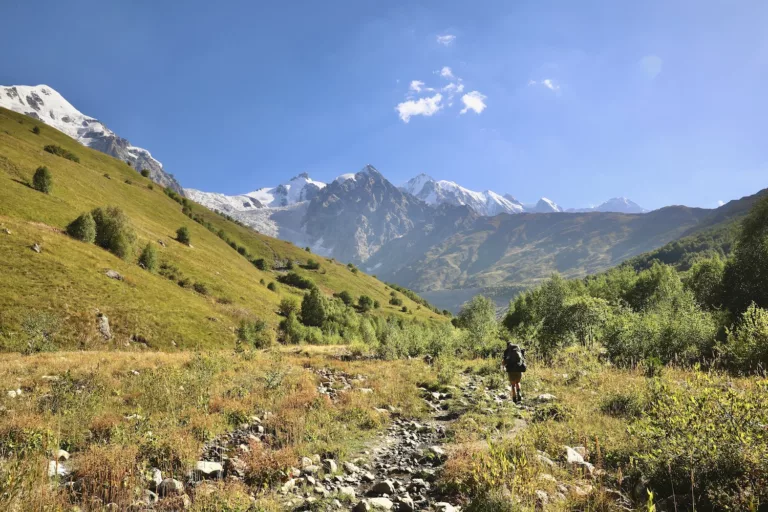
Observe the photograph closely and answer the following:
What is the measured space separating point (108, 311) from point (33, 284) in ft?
24.6

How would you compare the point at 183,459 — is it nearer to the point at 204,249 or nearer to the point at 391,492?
the point at 391,492

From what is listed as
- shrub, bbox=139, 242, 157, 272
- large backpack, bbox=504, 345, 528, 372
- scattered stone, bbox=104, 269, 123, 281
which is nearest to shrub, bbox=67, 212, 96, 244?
shrub, bbox=139, 242, 157, 272

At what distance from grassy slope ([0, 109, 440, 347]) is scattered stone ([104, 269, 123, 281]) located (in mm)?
842

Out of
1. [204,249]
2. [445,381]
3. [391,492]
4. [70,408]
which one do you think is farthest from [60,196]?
[391,492]

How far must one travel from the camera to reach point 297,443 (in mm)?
10430

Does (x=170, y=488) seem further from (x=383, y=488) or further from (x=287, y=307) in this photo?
(x=287, y=307)

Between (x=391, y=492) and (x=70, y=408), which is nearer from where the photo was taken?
(x=391, y=492)

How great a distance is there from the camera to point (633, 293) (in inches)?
3839

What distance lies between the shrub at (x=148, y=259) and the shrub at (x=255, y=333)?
61.9 ft

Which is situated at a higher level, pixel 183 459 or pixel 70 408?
pixel 183 459

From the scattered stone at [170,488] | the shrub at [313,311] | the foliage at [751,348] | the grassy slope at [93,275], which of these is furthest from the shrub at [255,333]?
the foliage at [751,348]

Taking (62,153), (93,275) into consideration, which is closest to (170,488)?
(93,275)

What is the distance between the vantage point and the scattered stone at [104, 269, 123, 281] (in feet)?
159

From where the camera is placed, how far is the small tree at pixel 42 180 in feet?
201
